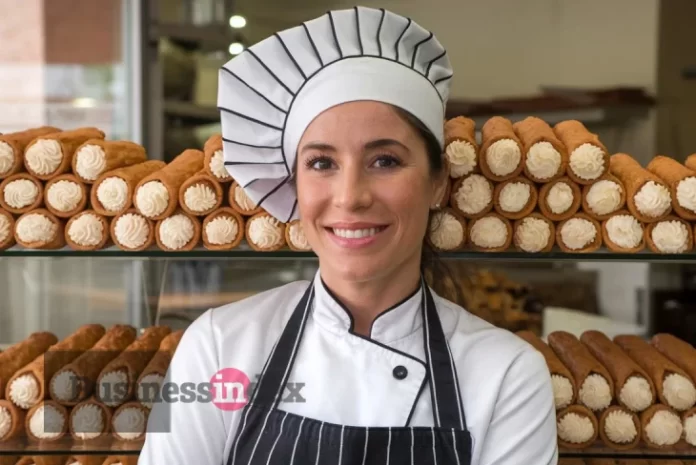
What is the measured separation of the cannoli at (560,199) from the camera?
1.03 metres

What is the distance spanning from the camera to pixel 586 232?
103cm

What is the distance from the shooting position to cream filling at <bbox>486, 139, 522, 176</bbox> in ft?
3.32

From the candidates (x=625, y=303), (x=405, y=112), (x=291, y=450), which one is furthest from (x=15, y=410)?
(x=625, y=303)

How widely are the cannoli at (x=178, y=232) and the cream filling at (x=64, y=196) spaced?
0.43ft

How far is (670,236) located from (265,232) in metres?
0.61

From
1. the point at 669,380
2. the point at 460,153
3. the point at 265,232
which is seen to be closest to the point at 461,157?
the point at 460,153

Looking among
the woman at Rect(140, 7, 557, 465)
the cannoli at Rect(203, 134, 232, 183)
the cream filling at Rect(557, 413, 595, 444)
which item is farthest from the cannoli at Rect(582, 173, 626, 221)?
the cannoli at Rect(203, 134, 232, 183)

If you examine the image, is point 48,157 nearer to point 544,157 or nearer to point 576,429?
point 544,157

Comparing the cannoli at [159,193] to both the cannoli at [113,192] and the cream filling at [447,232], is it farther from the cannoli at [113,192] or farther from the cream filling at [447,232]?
the cream filling at [447,232]

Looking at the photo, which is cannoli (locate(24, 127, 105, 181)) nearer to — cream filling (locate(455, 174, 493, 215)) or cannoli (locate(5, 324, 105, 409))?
cannoli (locate(5, 324, 105, 409))

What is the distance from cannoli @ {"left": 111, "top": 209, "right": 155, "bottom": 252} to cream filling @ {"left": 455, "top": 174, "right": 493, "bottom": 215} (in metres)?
0.47

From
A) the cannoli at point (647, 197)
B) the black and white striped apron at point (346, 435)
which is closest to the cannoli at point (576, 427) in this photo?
the black and white striped apron at point (346, 435)

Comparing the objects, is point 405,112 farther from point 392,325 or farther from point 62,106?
point 62,106

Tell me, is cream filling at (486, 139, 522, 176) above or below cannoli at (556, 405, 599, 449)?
above
